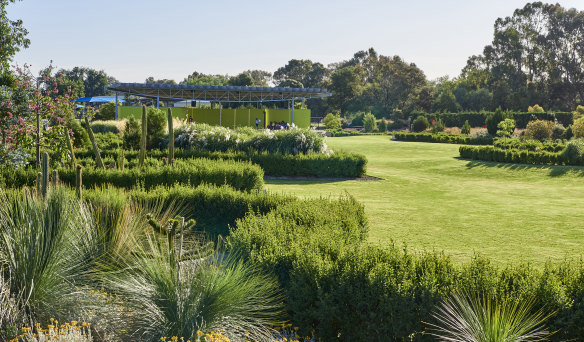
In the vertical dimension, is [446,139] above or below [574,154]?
above

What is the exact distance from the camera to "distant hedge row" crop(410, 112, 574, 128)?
44562 millimetres

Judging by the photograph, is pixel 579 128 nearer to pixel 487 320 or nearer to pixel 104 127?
pixel 104 127

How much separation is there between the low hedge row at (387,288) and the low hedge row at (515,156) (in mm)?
17125

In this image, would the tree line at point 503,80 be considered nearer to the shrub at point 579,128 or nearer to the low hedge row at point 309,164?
the shrub at point 579,128

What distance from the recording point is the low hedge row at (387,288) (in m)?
4.09

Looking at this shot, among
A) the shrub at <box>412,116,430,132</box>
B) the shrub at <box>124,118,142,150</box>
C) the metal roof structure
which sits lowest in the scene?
the shrub at <box>124,118,142,150</box>

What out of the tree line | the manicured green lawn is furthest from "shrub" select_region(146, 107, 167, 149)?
the tree line

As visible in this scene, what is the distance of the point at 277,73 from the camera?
9619 cm

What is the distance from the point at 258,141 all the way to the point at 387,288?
14337mm

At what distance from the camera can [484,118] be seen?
48.7 meters

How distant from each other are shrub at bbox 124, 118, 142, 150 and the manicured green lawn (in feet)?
16.7

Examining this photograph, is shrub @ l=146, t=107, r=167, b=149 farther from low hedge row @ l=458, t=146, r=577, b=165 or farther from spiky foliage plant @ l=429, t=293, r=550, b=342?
spiky foliage plant @ l=429, t=293, r=550, b=342

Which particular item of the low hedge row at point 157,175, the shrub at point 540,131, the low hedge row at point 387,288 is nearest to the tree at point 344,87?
the shrub at point 540,131

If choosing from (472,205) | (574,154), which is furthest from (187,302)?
(574,154)
